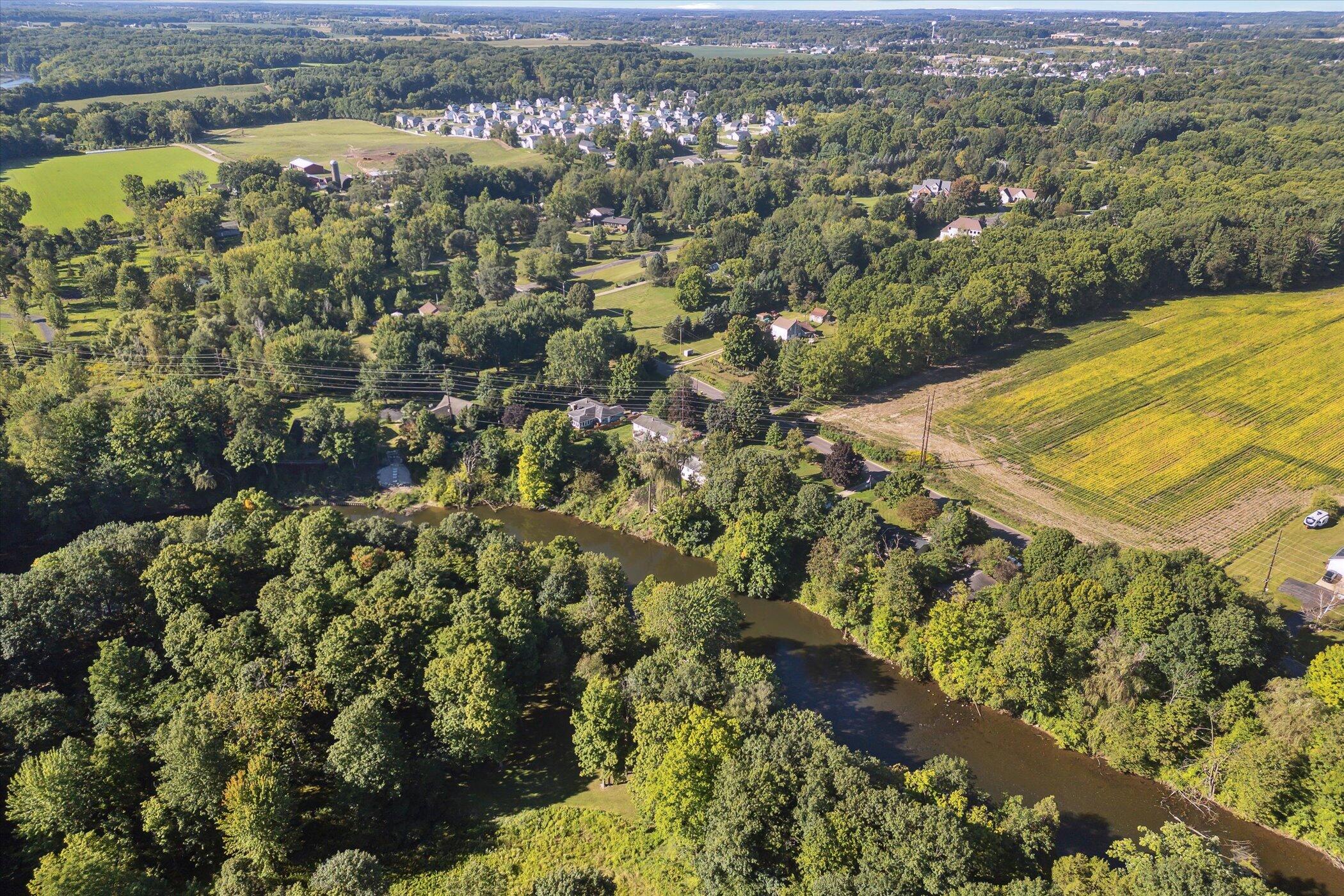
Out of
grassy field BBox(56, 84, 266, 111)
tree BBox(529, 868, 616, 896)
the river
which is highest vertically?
grassy field BBox(56, 84, 266, 111)

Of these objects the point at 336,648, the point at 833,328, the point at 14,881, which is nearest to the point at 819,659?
the point at 336,648

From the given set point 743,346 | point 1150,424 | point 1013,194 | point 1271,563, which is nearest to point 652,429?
point 743,346

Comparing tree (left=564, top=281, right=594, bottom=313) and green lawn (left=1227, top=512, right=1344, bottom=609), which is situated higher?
tree (left=564, top=281, right=594, bottom=313)

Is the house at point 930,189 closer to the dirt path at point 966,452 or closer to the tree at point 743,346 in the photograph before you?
the dirt path at point 966,452

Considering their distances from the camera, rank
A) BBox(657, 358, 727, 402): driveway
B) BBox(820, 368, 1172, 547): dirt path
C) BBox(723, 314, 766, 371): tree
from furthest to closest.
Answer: BBox(723, 314, 766, 371): tree, BBox(657, 358, 727, 402): driveway, BBox(820, 368, 1172, 547): dirt path

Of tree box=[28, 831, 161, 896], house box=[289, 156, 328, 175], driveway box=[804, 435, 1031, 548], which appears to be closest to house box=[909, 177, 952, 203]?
driveway box=[804, 435, 1031, 548]

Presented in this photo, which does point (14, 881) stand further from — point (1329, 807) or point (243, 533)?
point (1329, 807)

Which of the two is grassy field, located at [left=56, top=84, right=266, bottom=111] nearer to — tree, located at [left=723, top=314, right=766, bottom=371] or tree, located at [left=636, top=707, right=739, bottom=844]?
tree, located at [left=723, top=314, right=766, bottom=371]

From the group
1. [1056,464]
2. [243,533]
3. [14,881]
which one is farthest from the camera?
[1056,464]
